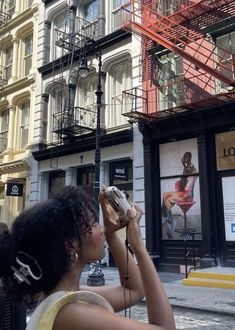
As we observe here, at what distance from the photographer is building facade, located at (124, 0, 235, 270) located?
44.2ft

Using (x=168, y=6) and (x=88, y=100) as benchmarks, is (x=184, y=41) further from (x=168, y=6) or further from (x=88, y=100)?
(x=88, y=100)

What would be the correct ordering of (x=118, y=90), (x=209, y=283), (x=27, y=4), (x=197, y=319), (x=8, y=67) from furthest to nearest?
1. (x=8, y=67)
2. (x=27, y=4)
3. (x=118, y=90)
4. (x=209, y=283)
5. (x=197, y=319)

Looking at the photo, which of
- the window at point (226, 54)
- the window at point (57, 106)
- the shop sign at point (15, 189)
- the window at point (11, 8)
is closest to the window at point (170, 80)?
the window at point (226, 54)

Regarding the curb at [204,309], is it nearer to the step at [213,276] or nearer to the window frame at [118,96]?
the step at [213,276]

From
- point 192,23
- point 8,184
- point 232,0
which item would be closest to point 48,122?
point 8,184

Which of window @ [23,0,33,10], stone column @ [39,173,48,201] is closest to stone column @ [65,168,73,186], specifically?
stone column @ [39,173,48,201]

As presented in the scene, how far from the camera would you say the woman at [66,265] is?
1.45 metres

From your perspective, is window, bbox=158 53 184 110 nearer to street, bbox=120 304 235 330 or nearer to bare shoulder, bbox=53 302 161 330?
street, bbox=120 304 235 330

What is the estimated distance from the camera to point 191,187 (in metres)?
14.4

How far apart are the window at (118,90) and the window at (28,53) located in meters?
7.13

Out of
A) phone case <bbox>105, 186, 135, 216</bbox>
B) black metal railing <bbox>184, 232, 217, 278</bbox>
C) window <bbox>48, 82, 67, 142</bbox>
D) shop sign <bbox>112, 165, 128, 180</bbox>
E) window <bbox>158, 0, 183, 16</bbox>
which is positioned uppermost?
window <bbox>158, 0, 183, 16</bbox>

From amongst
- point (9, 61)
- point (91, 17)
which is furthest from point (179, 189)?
point (9, 61)

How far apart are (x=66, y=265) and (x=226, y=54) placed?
13.9m

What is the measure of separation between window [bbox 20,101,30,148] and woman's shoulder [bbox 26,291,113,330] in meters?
21.3
